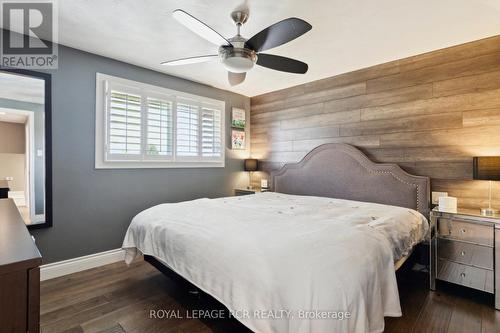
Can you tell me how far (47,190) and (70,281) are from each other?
102 cm

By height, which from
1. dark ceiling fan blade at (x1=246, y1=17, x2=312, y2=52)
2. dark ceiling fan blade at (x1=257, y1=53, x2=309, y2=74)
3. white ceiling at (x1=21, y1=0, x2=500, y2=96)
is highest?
white ceiling at (x1=21, y1=0, x2=500, y2=96)

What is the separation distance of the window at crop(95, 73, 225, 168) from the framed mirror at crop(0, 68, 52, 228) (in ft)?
1.70

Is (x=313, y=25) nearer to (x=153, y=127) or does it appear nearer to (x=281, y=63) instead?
(x=281, y=63)

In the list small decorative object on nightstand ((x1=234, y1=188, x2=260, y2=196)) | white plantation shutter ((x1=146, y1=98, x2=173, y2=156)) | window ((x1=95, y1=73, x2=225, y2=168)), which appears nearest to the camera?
window ((x1=95, y1=73, x2=225, y2=168))

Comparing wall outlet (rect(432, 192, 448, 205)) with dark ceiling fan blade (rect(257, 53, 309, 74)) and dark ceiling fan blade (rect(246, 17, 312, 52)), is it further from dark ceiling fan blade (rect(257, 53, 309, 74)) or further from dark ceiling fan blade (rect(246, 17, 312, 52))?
dark ceiling fan blade (rect(246, 17, 312, 52))

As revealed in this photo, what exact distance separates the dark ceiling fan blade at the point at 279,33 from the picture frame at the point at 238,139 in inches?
103

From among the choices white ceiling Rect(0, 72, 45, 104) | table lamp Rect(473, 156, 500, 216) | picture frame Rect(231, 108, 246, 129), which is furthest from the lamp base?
white ceiling Rect(0, 72, 45, 104)

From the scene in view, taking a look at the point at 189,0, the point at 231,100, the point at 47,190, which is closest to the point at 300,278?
the point at 189,0

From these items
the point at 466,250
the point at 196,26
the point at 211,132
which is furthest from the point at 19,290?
the point at 211,132

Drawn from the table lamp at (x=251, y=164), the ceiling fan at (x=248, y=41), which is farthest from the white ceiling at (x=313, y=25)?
the table lamp at (x=251, y=164)

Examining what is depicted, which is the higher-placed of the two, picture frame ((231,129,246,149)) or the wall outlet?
picture frame ((231,129,246,149))

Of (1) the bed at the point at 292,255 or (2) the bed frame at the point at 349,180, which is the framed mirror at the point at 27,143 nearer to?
(1) the bed at the point at 292,255

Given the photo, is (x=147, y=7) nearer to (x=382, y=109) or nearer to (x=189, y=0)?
(x=189, y=0)

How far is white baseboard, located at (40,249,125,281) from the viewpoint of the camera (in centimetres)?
275
